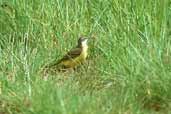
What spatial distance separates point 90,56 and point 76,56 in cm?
27

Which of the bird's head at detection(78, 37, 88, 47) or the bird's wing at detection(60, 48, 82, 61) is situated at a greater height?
the bird's head at detection(78, 37, 88, 47)

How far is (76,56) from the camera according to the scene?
7.00 metres

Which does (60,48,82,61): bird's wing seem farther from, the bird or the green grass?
the green grass

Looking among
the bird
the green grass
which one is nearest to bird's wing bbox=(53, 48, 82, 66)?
the bird

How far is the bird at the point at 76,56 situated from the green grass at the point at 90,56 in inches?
4.1

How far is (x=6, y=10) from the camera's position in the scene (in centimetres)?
779

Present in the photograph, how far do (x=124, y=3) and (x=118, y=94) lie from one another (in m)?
2.21

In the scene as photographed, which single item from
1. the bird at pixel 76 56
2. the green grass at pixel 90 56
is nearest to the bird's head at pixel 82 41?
the bird at pixel 76 56

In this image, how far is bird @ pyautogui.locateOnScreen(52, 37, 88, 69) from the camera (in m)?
6.91

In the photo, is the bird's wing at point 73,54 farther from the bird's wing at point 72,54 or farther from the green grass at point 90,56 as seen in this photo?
the green grass at point 90,56

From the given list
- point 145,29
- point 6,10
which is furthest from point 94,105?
point 6,10

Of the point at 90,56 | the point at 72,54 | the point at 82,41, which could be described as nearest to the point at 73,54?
the point at 72,54

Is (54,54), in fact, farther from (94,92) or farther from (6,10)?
(94,92)

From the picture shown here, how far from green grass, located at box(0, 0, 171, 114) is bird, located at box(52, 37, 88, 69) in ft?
0.34
